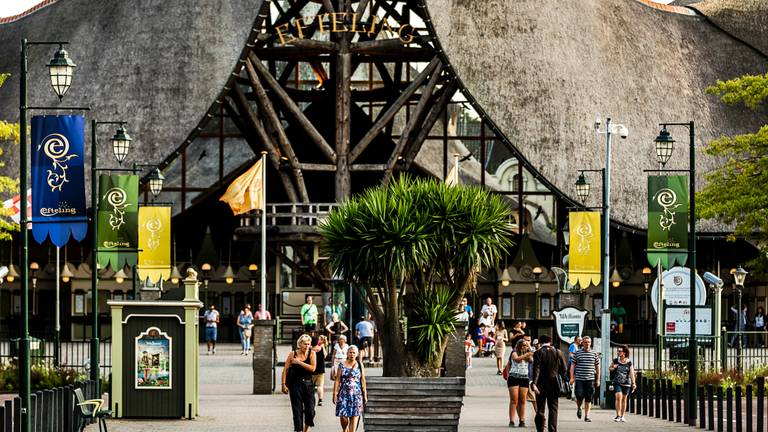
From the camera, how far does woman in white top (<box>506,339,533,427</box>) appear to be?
1108 inches

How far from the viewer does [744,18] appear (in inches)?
2611

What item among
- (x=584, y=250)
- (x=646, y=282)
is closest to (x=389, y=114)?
(x=646, y=282)

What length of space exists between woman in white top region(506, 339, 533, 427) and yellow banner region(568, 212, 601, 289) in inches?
387

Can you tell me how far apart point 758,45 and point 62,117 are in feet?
151

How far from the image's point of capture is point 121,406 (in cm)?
2833

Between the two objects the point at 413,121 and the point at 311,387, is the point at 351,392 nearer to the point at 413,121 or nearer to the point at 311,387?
the point at 311,387

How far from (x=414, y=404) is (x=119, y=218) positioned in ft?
46.6

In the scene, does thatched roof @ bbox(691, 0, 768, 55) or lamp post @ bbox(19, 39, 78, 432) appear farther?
thatched roof @ bbox(691, 0, 768, 55)

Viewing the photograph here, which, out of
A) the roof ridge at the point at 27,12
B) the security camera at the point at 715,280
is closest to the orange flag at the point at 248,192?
the roof ridge at the point at 27,12

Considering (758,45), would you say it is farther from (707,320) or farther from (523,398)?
(523,398)

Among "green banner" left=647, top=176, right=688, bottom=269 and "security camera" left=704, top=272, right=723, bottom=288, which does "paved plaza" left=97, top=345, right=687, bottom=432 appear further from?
"security camera" left=704, top=272, right=723, bottom=288

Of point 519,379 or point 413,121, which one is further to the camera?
point 413,121

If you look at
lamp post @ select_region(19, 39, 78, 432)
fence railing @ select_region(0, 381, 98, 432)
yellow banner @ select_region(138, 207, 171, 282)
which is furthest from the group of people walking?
yellow banner @ select_region(138, 207, 171, 282)

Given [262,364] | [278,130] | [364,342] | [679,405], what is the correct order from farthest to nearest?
[278,130], [364,342], [262,364], [679,405]
